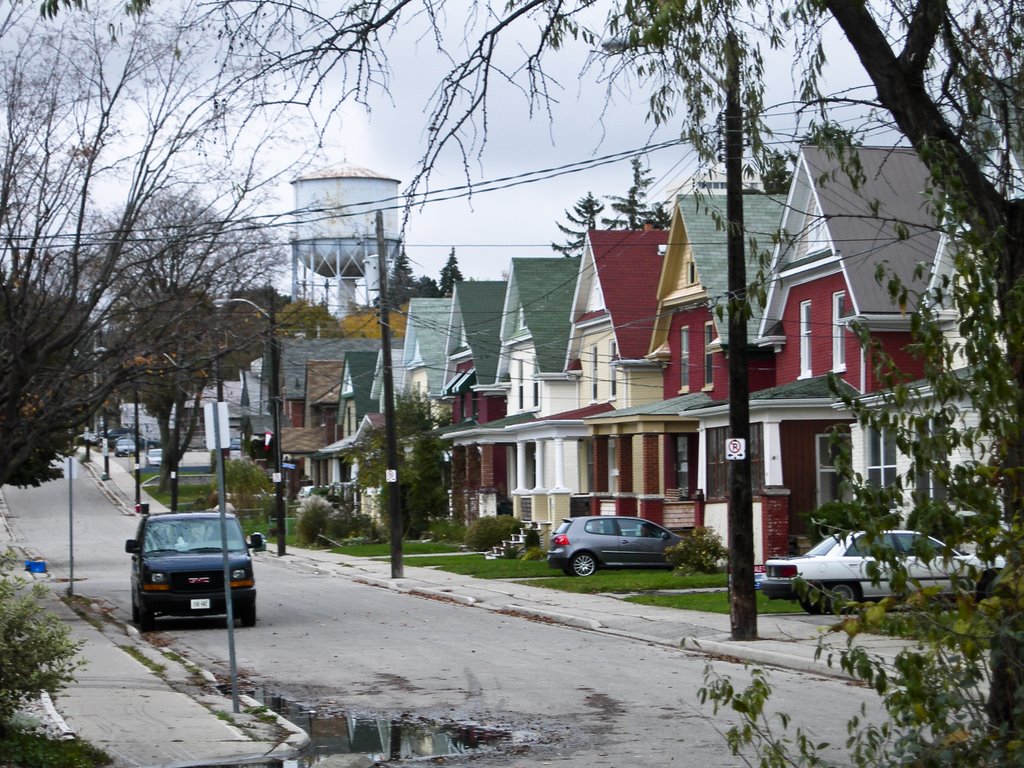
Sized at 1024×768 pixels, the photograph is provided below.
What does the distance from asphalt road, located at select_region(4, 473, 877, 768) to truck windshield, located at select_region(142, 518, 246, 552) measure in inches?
54.6

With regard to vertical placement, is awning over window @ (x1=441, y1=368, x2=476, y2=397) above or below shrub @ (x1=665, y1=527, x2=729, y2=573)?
A: above

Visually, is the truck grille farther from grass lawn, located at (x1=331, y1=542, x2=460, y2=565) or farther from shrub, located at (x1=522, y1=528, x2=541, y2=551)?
grass lawn, located at (x1=331, y1=542, x2=460, y2=565)

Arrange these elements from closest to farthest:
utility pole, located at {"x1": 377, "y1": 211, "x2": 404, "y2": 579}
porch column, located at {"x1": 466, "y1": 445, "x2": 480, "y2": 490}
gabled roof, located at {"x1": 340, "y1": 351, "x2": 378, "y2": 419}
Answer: utility pole, located at {"x1": 377, "y1": 211, "x2": 404, "y2": 579} < porch column, located at {"x1": 466, "y1": 445, "x2": 480, "y2": 490} < gabled roof, located at {"x1": 340, "y1": 351, "x2": 378, "y2": 419}

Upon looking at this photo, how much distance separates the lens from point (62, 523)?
6769cm

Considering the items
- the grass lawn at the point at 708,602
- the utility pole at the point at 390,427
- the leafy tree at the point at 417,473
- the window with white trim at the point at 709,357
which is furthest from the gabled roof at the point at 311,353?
the grass lawn at the point at 708,602

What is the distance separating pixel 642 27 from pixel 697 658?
11.1m

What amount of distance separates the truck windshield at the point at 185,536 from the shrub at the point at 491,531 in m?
21.9

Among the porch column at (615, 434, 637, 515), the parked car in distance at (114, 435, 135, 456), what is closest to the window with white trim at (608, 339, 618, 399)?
the porch column at (615, 434, 637, 515)

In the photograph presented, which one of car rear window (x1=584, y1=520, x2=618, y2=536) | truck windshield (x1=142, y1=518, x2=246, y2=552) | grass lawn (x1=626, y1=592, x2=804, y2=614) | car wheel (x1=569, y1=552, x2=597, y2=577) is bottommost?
grass lawn (x1=626, y1=592, x2=804, y2=614)

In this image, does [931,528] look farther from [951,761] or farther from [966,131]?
[966,131]

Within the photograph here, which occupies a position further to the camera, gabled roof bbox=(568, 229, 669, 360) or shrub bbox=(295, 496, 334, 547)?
shrub bbox=(295, 496, 334, 547)

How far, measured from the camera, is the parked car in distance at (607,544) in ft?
113

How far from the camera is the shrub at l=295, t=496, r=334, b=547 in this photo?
183ft

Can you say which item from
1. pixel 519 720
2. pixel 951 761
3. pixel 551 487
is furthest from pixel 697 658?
pixel 551 487
